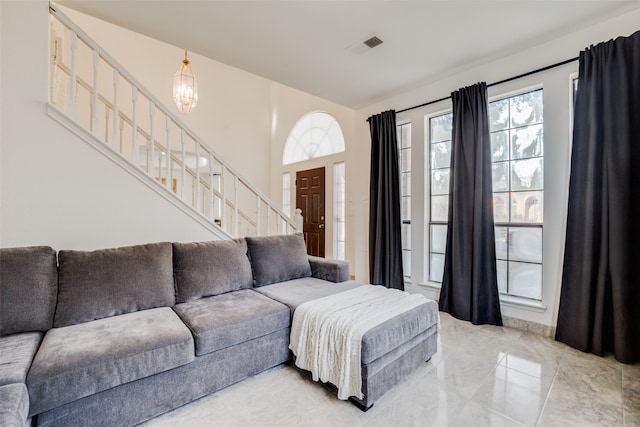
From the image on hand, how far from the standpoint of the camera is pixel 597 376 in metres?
1.96

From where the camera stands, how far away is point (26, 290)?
1.67 m

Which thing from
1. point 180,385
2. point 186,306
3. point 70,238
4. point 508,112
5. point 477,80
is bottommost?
point 180,385

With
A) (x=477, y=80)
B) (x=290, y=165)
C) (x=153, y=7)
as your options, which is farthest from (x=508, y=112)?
(x=290, y=165)

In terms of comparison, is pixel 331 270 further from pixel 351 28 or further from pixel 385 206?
pixel 351 28

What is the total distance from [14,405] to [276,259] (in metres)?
1.88

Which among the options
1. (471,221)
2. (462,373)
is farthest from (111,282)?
(471,221)

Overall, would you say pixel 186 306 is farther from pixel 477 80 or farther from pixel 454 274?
pixel 477 80

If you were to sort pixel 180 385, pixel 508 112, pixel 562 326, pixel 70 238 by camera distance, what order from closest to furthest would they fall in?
pixel 180 385 → pixel 70 238 → pixel 562 326 → pixel 508 112

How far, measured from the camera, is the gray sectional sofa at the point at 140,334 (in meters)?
1.33

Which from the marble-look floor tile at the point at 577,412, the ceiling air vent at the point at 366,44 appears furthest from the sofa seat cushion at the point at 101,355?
the ceiling air vent at the point at 366,44

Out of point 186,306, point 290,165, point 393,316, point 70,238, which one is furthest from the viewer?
point 290,165

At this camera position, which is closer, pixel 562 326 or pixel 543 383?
pixel 543 383

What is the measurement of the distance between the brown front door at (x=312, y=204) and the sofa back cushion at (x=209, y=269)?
2.82m

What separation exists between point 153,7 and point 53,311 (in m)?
2.27
